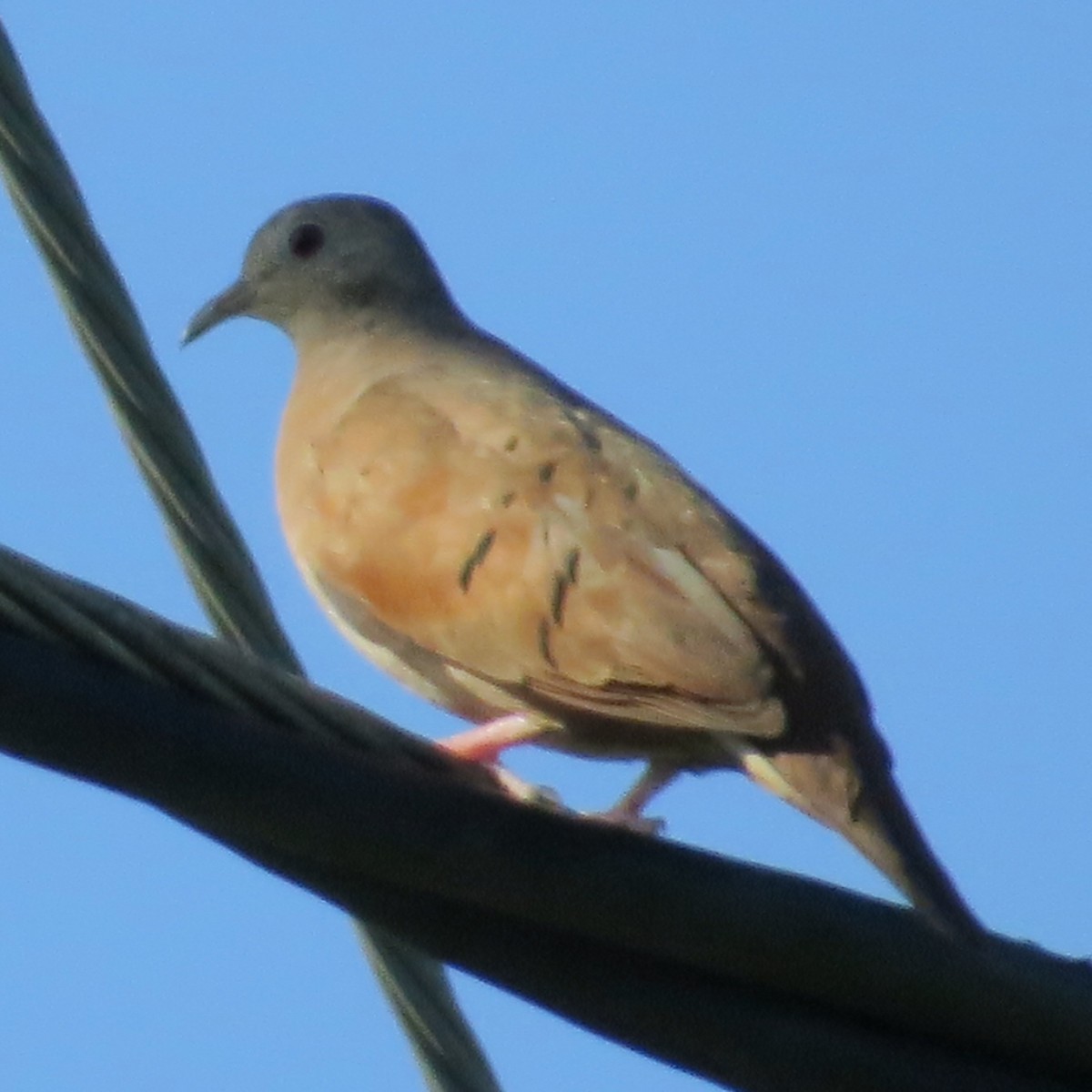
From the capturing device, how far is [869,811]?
12.4 ft

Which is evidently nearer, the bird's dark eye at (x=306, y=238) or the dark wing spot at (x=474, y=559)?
the dark wing spot at (x=474, y=559)

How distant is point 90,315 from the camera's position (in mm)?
3766

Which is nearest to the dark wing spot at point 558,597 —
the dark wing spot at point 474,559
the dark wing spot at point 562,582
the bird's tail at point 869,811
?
the dark wing spot at point 562,582

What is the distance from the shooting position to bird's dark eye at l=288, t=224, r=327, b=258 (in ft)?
22.3

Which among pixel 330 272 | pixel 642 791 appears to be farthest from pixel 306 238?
pixel 642 791

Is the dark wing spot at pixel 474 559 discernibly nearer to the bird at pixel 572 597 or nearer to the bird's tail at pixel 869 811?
the bird at pixel 572 597

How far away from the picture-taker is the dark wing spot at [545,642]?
14.1ft

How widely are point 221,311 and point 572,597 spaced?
2825 millimetres

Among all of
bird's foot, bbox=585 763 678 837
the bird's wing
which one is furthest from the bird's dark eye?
bird's foot, bbox=585 763 678 837

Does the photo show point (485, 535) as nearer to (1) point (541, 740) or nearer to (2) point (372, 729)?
(1) point (541, 740)

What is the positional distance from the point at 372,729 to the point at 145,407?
1.04m

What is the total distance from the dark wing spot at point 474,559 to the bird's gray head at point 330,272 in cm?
209

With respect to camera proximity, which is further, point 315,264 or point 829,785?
point 315,264

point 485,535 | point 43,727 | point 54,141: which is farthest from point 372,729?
point 485,535
